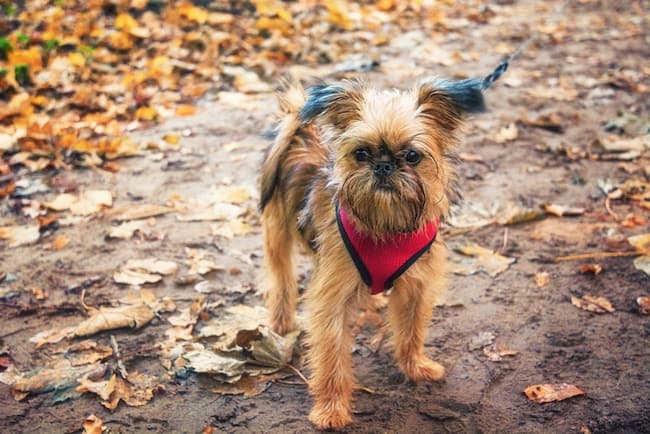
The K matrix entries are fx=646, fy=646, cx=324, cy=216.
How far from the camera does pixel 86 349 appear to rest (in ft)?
12.4

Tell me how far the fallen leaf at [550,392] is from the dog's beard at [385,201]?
114 cm

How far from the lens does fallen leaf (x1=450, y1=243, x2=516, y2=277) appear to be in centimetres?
451

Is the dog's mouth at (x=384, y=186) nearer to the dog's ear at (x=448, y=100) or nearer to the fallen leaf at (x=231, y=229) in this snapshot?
the dog's ear at (x=448, y=100)

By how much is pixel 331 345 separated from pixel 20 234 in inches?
113

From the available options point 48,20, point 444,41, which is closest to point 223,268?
point 48,20

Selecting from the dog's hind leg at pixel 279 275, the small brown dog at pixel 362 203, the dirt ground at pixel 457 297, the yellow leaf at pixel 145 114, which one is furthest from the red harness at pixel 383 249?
the yellow leaf at pixel 145 114

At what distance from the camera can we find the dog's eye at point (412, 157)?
2.86m

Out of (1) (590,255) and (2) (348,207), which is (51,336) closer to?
(2) (348,207)

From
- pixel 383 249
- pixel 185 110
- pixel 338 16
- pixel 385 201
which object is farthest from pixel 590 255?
pixel 338 16

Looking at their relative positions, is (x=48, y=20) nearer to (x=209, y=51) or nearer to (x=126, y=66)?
(x=126, y=66)

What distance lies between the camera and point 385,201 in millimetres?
2855

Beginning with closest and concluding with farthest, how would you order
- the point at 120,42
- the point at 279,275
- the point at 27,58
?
the point at 279,275
the point at 27,58
the point at 120,42

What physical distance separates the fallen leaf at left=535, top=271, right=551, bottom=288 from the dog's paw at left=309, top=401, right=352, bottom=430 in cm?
175

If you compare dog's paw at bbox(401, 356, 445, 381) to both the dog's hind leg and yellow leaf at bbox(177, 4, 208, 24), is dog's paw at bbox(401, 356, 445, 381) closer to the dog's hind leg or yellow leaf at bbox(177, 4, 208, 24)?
the dog's hind leg
